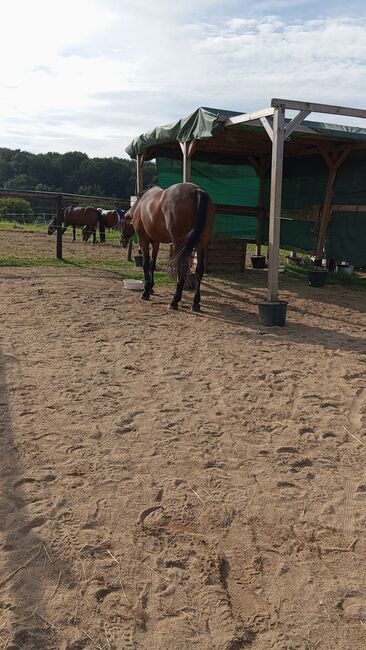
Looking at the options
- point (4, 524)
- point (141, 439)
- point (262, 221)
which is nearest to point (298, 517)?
point (141, 439)

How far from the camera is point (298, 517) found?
7.82 ft

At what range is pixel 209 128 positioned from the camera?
753cm

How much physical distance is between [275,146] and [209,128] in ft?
4.57

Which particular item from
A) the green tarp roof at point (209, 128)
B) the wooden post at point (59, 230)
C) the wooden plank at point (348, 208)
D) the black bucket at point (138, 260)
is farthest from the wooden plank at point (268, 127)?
the wooden post at point (59, 230)

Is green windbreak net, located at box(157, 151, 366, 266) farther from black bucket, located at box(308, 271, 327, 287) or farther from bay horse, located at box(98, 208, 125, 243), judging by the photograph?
bay horse, located at box(98, 208, 125, 243)

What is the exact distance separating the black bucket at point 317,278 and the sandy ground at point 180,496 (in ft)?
14.1

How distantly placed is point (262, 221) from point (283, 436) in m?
9.86

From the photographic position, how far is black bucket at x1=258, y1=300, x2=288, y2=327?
242 inches

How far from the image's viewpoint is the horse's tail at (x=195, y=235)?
20.9 feet

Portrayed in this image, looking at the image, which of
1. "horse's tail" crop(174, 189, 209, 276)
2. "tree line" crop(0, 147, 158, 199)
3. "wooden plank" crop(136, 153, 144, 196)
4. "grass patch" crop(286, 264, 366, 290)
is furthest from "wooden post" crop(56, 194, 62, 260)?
"tree line" crop(0, 147, 158, 199)

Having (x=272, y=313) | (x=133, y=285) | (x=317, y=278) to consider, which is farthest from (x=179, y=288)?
(x=317, y=278)

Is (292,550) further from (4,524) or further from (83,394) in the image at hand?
(83,394)

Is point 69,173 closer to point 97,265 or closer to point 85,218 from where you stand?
point 85,218

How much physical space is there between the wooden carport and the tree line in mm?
54147
